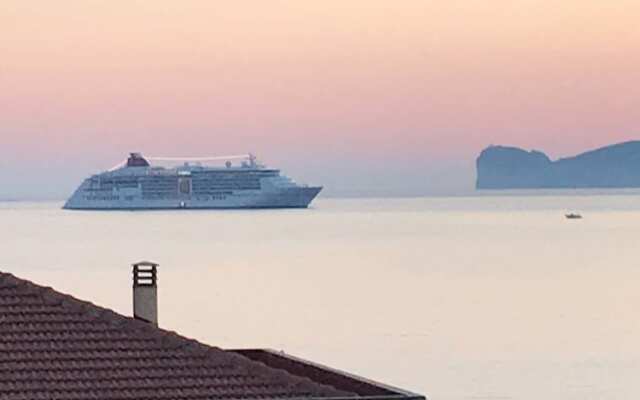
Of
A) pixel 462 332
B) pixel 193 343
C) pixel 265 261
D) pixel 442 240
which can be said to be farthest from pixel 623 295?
pixel 442 240

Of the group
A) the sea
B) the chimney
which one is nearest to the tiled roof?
the chimney

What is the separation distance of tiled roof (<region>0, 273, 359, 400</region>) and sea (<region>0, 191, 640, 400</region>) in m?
26.0

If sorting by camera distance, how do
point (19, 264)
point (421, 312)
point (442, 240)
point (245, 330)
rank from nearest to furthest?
point (245, 330)
point (421, 312)
point (19, 264)
point (442, 240)

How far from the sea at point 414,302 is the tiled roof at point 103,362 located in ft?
85.4

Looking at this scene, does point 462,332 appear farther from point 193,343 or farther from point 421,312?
point 193,343

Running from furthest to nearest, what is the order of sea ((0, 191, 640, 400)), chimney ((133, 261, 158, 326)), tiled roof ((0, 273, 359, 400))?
1. sea ((0, 191, 640, 400))
2. chimney ((133, 261, 158, 326))
3. tiled roof ((0, 273, 359, 400))

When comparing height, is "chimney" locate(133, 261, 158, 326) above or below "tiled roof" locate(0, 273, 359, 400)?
above

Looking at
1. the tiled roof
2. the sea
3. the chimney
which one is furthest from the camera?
the sea

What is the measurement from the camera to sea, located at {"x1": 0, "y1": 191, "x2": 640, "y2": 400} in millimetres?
48594

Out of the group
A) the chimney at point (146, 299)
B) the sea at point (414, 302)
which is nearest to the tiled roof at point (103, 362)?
the chimney at point (146, 299)

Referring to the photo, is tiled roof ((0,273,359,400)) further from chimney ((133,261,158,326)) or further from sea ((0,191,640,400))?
sea ((0,191,640,400))

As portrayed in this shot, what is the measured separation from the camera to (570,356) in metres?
52.0

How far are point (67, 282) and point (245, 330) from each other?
98.8ft

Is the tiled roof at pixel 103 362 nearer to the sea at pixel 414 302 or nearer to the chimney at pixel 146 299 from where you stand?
the chimney at pixel 146 299
